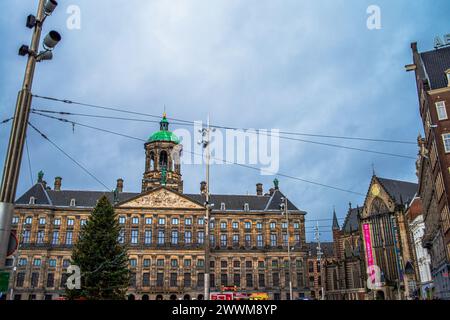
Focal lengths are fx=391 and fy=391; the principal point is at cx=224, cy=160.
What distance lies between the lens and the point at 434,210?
3500 centimetres

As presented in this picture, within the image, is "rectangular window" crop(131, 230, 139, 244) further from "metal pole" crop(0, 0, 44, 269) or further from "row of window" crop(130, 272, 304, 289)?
"metal pole" crop(0, 0, 44, 269)

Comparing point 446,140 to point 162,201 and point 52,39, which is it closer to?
point 52,39

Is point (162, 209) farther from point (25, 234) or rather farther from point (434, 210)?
point (434, 210)

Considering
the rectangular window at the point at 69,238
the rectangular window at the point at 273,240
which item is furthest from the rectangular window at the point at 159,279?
the rectangular window at the point at 273,240

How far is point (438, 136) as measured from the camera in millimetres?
27609

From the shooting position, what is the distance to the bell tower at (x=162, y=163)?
73.6 metres

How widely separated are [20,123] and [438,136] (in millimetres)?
27791

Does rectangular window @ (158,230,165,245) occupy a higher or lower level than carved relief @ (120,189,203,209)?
lower

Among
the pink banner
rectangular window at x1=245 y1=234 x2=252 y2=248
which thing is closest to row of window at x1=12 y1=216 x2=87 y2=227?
rectangular window at x1=245 y1=234 x2=252 y2=248

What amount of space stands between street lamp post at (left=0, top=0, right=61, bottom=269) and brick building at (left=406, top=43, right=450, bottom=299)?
26442 millimetres

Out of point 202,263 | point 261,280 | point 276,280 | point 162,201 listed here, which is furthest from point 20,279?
point 276,280

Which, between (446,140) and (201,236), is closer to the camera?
(446,140)

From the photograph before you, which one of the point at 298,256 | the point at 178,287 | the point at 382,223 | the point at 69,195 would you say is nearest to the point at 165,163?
the point at 69,195

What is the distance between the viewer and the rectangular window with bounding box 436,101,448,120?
92.1ft
